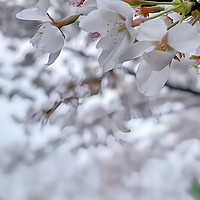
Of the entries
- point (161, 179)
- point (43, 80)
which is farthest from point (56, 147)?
point (161, 179)

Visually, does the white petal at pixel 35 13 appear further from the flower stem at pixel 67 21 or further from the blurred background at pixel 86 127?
the blurred background at pixel 86 127

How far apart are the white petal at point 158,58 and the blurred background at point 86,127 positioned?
67 cm

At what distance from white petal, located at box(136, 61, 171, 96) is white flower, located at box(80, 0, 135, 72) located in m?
0.02

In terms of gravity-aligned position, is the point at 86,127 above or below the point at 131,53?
below

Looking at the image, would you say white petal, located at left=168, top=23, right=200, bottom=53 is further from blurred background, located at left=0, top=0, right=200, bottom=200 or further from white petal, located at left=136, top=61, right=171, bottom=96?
blurred background, located at left=0, top=0, right=200, bottom=200

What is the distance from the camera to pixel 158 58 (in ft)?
0.74

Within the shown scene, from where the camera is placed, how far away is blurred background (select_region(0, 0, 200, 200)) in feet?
4.87

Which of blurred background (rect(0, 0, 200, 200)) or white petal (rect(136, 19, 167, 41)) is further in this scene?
blurred background (rect(0, 0, 200, 200))

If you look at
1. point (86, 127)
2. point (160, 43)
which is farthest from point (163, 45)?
point (86, 127)

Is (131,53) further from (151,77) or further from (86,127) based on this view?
(86,127)

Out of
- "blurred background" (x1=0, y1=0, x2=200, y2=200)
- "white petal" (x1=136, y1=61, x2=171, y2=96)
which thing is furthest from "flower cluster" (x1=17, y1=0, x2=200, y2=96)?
"blurred background" (x1=0, y1=0, x2=200, y2=200)

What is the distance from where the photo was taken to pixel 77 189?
294 cm

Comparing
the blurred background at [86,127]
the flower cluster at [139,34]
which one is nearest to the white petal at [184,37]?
the flower cluster at [139,34]

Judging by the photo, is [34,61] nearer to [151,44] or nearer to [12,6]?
[12,6]
